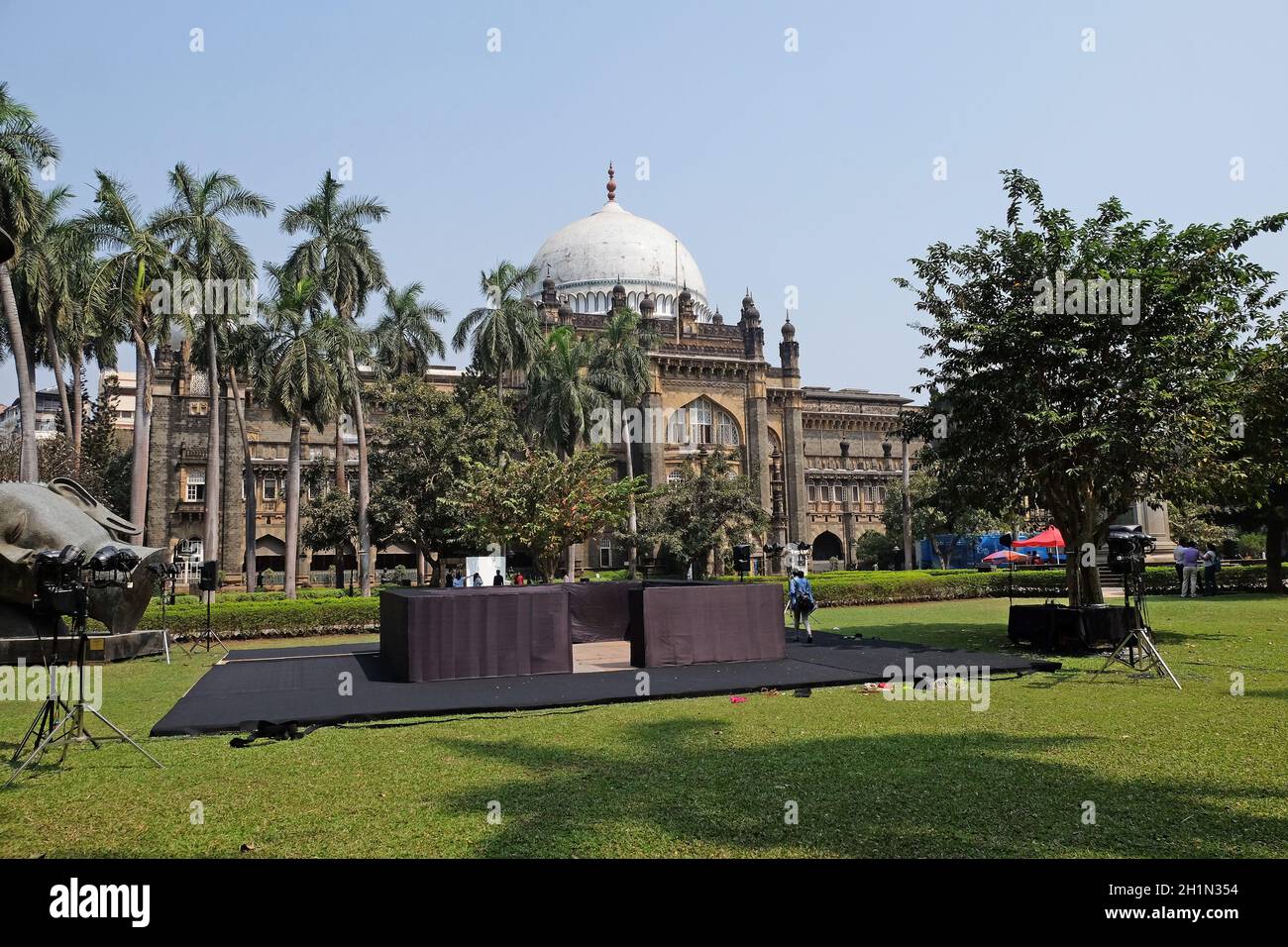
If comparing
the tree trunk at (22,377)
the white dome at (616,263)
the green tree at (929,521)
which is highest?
the white dome at (616,263)

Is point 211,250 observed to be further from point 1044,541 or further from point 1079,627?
point 1044,541

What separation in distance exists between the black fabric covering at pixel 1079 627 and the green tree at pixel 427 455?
82.3ft

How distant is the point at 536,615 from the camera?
1467 cm

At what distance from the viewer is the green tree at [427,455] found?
3853 cm

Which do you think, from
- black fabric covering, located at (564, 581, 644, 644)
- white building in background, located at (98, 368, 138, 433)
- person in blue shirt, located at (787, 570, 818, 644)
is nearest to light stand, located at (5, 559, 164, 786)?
black fabric covering, located at (564, 581, 644, 644)

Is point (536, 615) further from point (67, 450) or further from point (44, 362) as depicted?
point (44, 362)

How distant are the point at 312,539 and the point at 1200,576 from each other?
35715mm

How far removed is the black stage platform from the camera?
11195mm

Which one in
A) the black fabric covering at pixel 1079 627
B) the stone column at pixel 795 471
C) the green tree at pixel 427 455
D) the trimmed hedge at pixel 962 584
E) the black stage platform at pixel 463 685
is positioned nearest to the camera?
the black stage platform at pixel 463 685

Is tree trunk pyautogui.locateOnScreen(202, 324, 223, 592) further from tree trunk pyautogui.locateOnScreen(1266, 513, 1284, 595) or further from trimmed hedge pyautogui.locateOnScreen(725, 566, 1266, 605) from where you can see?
tree trunk pyautogui.locateOnScreen(1266, 513, 1284, 595)

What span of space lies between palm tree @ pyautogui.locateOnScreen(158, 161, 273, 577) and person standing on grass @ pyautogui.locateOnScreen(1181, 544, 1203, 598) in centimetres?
3143

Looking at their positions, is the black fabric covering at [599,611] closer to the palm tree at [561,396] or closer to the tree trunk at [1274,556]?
the palm tree at [561,396]

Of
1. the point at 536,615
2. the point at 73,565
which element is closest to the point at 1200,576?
the point at 536,615

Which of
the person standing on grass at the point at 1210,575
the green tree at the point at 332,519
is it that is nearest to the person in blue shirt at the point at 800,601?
the person standing on grass at the point at 1210,575
